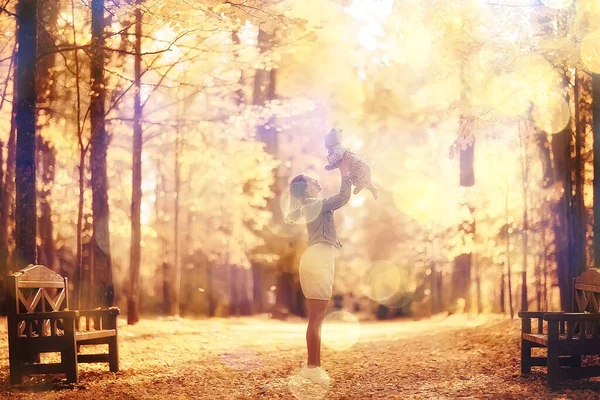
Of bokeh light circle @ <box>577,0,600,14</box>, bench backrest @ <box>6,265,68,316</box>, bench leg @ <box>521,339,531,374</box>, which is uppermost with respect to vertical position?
bokeh light circle @ <box>577,0,600,14</box>

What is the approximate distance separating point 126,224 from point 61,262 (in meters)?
3.73

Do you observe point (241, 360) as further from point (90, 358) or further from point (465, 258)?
point (465, 258)

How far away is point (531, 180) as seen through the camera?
17234mm

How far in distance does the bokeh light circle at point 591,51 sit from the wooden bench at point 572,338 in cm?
263

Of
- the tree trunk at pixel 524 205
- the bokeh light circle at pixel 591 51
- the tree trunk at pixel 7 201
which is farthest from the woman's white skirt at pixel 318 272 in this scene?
the tree trunk at pixel 7 201

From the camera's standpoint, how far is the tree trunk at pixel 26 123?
344 inches

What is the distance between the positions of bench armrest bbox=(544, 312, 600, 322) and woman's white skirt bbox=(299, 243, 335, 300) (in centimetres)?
238

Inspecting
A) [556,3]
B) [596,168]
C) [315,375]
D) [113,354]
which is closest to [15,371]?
[113,354]

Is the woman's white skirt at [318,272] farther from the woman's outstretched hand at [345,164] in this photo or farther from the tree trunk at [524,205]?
the tree trunk at [524,205]

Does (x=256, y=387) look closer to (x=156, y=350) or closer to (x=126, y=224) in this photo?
(x=156, y=350)

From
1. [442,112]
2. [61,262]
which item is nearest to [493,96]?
[442,112]

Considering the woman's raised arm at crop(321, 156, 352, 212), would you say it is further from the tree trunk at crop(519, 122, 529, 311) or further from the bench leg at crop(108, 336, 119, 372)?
the tree trunk at crop(519, 122, 529, 311)

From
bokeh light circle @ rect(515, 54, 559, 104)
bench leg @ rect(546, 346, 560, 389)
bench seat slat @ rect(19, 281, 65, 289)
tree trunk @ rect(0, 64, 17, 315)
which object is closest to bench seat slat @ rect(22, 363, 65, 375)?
bench seat slat @ rect(19, 281, 65, 289)

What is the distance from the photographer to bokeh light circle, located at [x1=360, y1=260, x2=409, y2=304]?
29.0 meters
